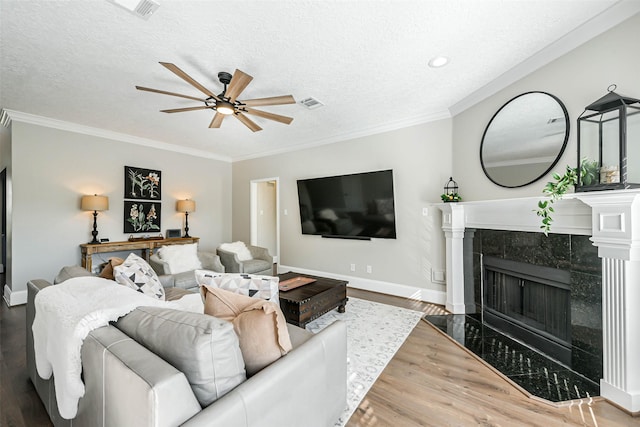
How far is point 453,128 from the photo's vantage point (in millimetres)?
3510

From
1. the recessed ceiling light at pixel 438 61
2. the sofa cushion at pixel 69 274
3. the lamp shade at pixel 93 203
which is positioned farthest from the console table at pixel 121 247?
the recessed ceiling light at pixel 438 61

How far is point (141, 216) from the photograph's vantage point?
4.79m

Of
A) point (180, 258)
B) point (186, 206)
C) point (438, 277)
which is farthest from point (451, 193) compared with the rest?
point (186, 206)

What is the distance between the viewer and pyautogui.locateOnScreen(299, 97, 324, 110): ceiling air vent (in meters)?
3.23

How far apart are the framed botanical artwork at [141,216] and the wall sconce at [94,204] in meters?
0.42

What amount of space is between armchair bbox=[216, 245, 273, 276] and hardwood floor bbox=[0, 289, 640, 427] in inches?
88.5

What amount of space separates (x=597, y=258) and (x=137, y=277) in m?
3.60

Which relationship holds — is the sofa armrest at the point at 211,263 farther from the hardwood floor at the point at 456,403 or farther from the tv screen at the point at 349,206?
the hardwood floor at the point at 456,403

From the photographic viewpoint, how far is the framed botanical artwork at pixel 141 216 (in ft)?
15.2

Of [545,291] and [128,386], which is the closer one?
[128,386]

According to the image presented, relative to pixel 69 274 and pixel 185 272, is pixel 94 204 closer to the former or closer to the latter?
pixel 185 272

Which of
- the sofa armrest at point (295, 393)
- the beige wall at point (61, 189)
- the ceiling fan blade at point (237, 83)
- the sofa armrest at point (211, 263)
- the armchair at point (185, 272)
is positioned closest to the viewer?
the sofa armrest at point (295, 393)

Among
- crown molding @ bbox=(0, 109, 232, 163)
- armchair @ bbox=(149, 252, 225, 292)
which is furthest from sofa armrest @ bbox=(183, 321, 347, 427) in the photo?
crown molding @ bbox=(0, 109, 232, 163)

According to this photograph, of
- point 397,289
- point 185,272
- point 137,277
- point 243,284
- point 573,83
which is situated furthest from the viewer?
point 397,289
